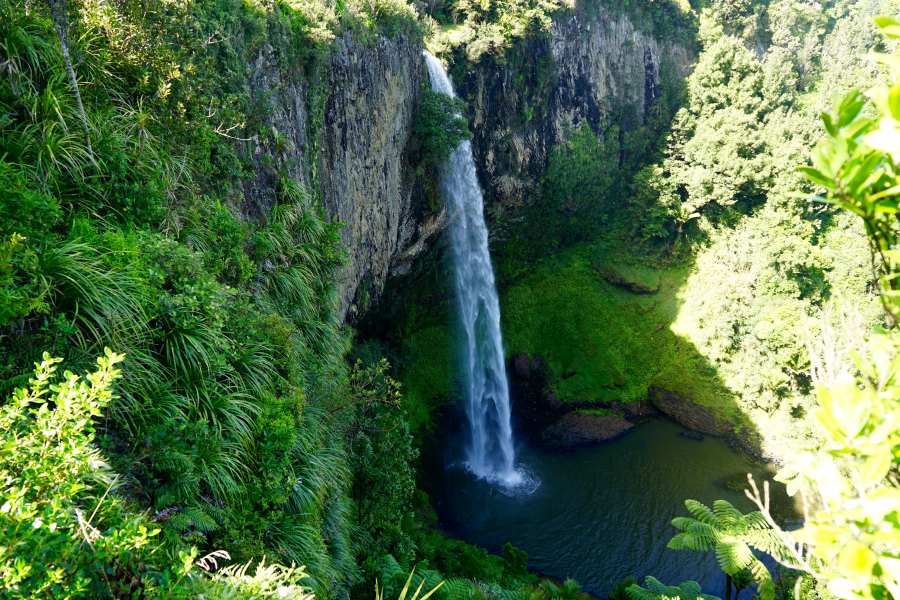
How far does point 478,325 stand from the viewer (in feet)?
67.5

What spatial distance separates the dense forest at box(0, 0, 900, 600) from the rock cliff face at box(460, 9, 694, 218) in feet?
1.08

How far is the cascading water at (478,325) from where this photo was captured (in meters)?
18.0

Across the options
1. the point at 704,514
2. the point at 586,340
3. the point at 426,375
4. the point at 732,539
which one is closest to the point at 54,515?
the point at 732,539

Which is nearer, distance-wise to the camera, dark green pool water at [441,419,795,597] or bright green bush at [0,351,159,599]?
bright green bush at [0,351,159,599]

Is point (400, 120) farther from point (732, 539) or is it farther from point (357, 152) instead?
point (732, 539)

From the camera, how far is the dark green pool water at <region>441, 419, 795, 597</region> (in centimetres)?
1310

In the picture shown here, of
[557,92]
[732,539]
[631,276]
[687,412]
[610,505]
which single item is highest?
[557,92]

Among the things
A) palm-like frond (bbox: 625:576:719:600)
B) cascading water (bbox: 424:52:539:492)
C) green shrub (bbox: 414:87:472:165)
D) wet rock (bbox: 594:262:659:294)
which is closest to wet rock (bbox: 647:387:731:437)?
wet rock (bbox: 594:262:659:294)

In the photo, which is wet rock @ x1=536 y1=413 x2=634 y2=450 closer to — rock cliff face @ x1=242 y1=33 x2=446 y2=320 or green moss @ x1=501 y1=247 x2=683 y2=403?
green moss @ x1=501 y1=247 x2=683 y2=403

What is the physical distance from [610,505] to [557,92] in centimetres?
1794

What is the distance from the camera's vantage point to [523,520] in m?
14.8

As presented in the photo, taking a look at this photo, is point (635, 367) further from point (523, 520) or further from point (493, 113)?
point (493, 113)

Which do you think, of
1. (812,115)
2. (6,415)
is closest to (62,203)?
(6,415)

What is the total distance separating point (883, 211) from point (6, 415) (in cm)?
347
